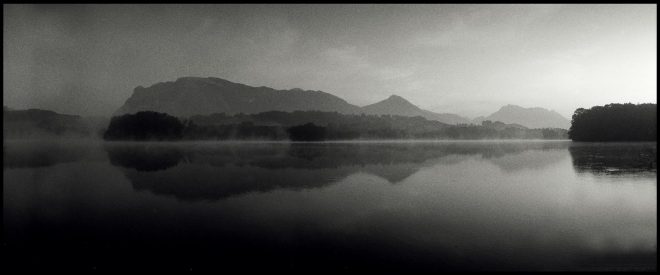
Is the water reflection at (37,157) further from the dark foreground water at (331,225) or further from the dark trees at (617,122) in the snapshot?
the dark trees at (617,122)

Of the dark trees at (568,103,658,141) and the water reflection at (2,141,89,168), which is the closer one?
the water reflection at (2,141,89,168)

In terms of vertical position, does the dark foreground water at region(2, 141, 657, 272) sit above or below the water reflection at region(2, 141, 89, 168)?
below

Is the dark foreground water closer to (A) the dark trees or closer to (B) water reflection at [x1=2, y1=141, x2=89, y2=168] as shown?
(B) water reflection at [x1=2, y1=141, x2=89, y2=168]

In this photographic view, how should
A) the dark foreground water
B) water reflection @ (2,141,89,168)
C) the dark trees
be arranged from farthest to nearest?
the dark trees, water reflection @ (2,141,89,168), the dark foreground water

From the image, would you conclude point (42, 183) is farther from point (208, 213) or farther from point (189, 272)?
point (189, 272)

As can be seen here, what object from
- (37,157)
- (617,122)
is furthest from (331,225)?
(617,122)

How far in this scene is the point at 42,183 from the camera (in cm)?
3994

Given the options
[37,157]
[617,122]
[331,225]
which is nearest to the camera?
[331,225]

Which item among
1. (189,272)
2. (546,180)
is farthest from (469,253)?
(546,180)

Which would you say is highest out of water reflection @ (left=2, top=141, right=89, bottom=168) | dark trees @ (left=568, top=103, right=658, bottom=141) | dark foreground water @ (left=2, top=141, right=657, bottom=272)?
dark trees @ (left=568, top=103, right=658, bottom=141)

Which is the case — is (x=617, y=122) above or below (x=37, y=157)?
above

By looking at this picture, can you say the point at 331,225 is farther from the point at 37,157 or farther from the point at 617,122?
the point at 617,122

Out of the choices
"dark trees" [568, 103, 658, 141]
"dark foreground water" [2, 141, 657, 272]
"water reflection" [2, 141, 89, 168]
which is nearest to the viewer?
"dark foreground water" [2, 141, 657, 272]

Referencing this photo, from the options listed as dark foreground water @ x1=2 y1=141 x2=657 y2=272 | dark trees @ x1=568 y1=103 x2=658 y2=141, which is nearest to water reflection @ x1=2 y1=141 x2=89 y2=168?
dark foreground water @ x1=2 y1=141 x2=657 y2=272
